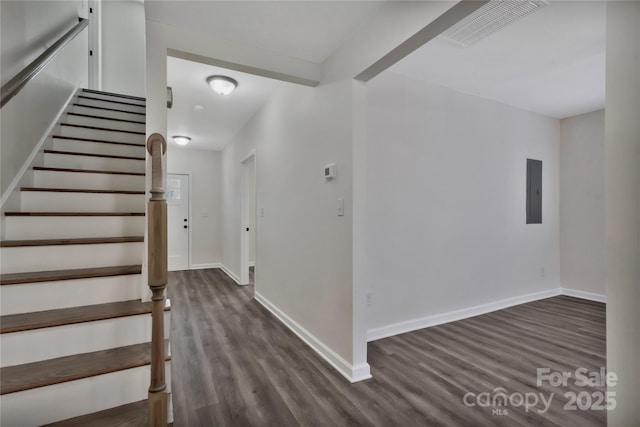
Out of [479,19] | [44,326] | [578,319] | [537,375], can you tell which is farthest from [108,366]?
[578,319]

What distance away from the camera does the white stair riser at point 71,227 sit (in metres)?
1.83

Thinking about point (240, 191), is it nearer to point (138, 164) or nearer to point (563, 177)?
point (138, 164)

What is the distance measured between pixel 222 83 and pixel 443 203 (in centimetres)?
267

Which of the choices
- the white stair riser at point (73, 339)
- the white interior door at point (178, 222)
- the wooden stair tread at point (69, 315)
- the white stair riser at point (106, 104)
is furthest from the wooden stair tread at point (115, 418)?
the white interior door at point (178, 222)

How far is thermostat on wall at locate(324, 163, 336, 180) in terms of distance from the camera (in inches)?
94.2

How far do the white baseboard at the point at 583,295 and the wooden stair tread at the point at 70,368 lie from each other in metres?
5.29

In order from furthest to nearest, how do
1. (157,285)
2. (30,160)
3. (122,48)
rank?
1. (122,48)
2. (30,160)
3. (157,285)

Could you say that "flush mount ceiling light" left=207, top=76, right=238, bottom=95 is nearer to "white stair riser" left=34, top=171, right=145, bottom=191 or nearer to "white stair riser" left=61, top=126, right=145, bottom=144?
"white stair riser" left=61, top=126, right=145, bottom=144

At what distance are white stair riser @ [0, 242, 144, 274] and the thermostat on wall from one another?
144 centimetres

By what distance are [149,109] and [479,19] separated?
91.3 inches

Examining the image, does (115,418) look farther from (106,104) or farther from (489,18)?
(106,104)

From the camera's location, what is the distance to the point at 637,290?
1.02 metres

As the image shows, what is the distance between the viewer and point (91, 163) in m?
2.52

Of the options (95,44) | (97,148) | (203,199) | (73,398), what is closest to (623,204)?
(73,398)
